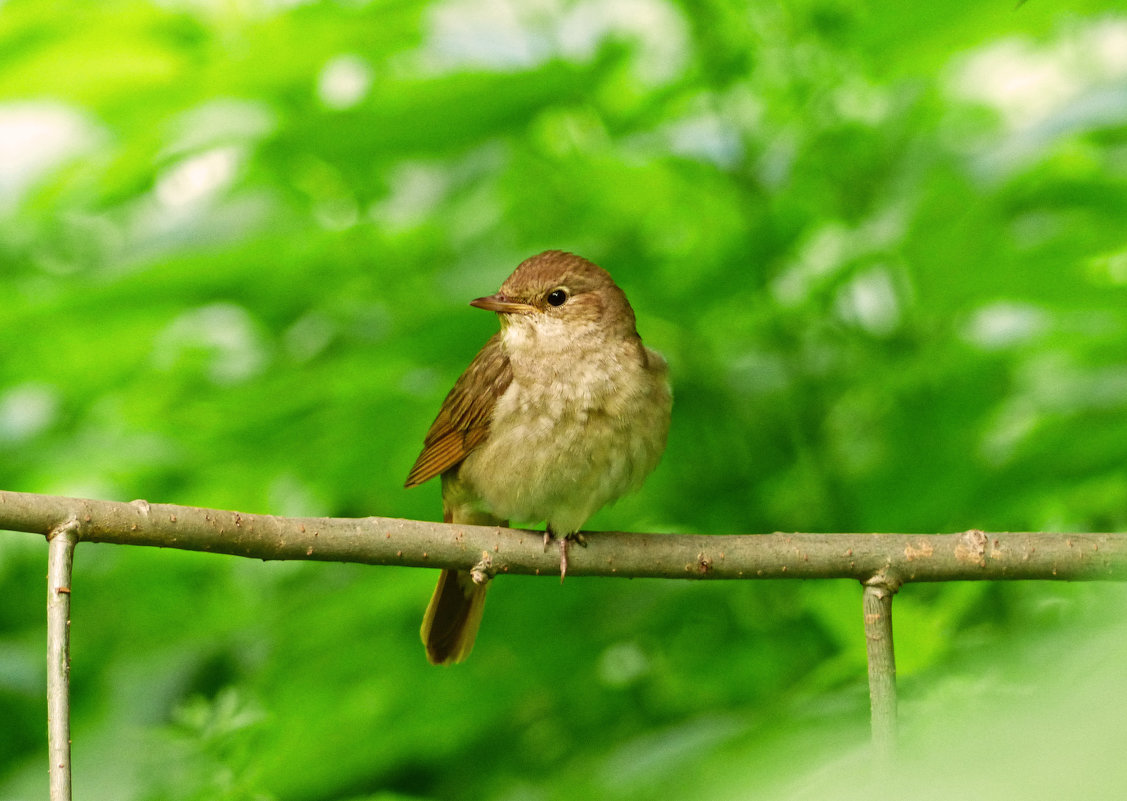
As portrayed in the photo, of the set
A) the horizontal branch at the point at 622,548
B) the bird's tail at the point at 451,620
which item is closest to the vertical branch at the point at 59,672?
the horizontal branch at the point at 622,548

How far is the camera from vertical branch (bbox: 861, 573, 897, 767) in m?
1.95

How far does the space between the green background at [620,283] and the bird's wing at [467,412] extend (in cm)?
8

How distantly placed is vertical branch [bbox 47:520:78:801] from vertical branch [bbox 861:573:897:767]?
1164mm

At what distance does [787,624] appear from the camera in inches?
135

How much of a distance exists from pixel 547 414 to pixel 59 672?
1.93 meters

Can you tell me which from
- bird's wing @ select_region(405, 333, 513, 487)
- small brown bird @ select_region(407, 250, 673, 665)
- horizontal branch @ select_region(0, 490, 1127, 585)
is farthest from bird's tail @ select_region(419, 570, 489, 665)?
horizontal branch @ select_region(0, 490, 1127, 585)

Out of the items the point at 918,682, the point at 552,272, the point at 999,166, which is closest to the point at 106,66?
the point at 552,272

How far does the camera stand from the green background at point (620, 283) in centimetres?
294

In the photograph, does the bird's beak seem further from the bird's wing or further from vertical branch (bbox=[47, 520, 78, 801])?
vertical branch (bbox=[47, 520, 78, 801])

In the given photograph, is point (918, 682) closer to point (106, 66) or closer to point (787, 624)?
point (787, 624)

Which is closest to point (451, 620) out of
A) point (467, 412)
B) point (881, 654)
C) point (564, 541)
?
point (467, 412)

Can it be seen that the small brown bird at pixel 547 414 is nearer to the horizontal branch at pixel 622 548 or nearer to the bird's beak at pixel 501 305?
the bird's beak at pixel 501 305

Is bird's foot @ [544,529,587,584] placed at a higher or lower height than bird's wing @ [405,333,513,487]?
lower

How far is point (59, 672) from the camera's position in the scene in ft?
5.24
